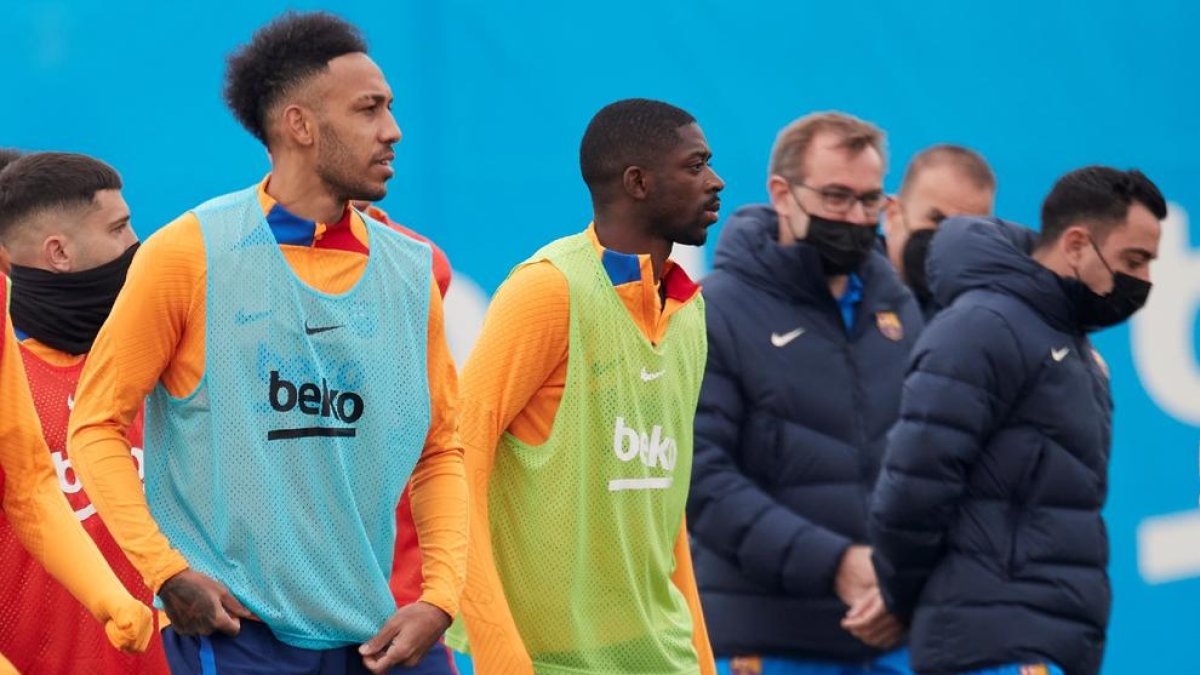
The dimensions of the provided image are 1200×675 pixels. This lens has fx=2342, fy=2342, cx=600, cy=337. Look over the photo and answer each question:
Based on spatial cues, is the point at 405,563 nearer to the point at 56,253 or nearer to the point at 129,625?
the point at 56,253

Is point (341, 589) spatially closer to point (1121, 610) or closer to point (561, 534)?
point (561, 534)

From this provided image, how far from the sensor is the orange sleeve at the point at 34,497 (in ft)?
13.1

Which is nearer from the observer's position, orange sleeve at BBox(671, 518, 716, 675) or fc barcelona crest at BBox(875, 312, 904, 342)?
orange sleeve at BBox(671, 518, 716, 675)

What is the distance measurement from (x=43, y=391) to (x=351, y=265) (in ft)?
3.10

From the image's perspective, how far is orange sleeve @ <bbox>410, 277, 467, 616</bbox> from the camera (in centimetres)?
424

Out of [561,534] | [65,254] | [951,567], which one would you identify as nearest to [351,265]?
[561,534]

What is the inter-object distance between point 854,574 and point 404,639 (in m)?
2.26

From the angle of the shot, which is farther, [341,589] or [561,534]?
[561,534]

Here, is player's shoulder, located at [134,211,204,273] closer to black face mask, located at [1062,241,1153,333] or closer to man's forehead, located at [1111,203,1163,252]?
black face mask, located at [1062,241,1153,333]

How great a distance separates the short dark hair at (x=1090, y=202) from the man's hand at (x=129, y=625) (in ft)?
9.30

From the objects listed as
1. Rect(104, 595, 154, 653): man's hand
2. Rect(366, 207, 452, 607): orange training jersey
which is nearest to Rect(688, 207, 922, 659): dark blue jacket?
Rect(366, 207, 452, 607): orange training jersey

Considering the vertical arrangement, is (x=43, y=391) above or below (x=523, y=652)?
above

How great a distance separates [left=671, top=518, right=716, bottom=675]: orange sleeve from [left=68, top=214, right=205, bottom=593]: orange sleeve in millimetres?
1307

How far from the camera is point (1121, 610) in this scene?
8.30 metres
